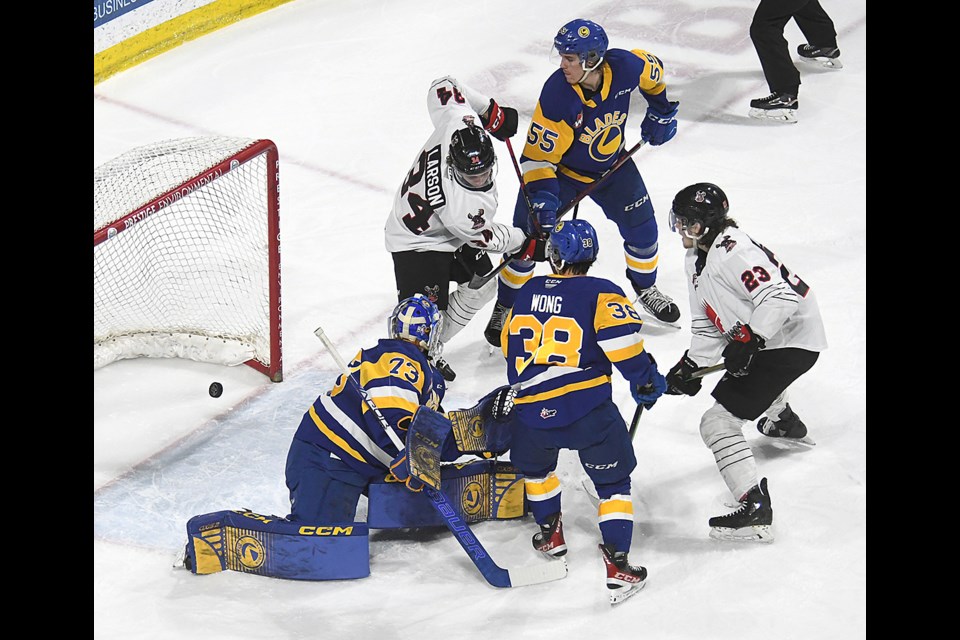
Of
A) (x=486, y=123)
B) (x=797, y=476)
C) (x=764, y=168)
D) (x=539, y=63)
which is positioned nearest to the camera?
(x=797, y=476)

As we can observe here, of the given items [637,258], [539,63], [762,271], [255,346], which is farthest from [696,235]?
[539,63]

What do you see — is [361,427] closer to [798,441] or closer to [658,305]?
[798,441]

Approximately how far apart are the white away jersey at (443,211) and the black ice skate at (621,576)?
3.81 ft

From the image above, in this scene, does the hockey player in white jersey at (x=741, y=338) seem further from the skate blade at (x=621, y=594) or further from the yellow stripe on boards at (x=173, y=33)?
the yellow stripe on boards at (x=173, y=33)

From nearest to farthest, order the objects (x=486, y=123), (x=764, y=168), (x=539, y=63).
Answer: (x=486, y=123)
(x=764, y=168)
(x=539, y=63)

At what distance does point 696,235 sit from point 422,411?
904mm

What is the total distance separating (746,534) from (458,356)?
4.75 feet

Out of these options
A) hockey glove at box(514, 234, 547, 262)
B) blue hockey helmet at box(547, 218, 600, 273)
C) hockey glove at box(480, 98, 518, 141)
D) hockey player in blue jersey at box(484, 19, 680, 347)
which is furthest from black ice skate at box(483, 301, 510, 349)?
blue hockey helmet at box(547, 218, 600, 273)

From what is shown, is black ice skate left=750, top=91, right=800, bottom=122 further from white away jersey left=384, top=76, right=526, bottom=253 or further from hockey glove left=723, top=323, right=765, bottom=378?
hockey glove left=723, top=323, right=765, bottom=378

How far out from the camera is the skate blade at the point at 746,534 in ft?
12.3

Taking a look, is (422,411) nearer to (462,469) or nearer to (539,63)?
(462,469)

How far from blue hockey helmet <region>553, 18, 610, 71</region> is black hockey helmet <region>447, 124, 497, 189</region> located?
45cm

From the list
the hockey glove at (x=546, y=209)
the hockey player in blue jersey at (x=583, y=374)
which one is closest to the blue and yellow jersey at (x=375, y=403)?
the hockey player in blue jersey at (x=583, y=374)

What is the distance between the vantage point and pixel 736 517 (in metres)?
3.75
